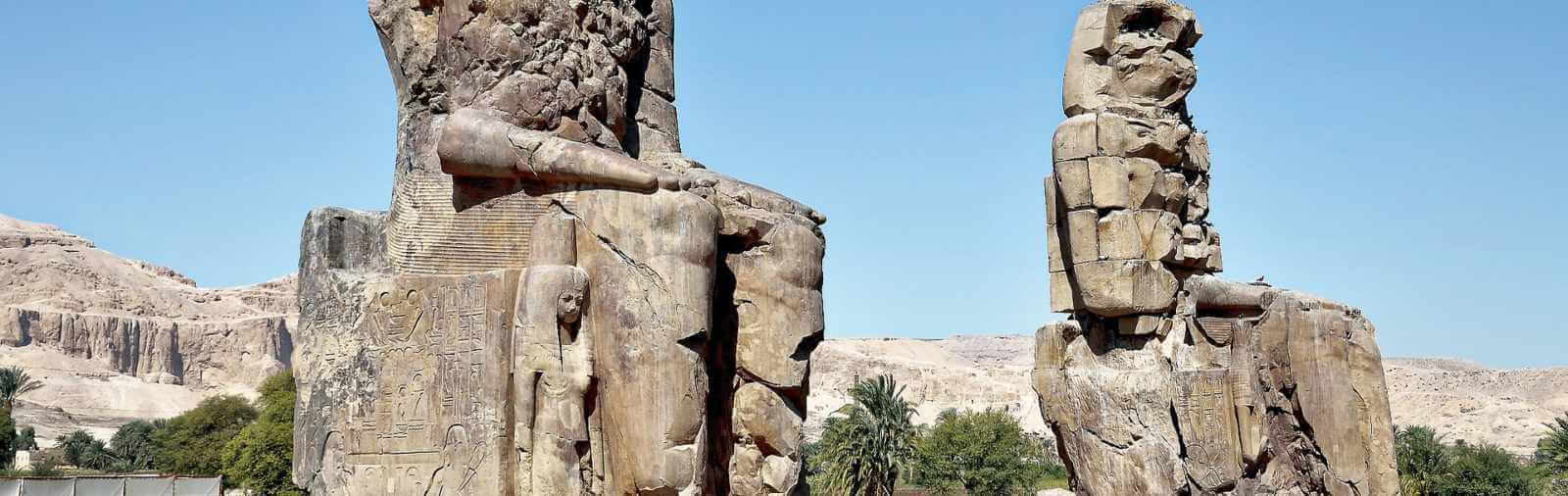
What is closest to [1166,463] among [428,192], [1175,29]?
[1175,29]

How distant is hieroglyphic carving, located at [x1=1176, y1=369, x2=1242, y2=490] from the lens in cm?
1115

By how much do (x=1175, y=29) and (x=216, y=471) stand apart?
37.9m

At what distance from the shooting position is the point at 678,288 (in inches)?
296

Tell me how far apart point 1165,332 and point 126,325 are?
86.0 meters

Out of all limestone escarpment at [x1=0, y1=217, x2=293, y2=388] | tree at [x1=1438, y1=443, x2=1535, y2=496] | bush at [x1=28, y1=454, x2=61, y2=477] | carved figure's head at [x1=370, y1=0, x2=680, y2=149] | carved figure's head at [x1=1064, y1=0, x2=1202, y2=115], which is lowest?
tree at [x1=1438, y1=443, x2=1535, y2=496]

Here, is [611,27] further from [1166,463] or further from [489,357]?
[1166,463]

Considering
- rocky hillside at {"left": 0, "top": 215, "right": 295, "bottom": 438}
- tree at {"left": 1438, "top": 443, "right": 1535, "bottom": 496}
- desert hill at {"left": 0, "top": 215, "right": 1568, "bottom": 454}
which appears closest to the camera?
tree at {"left": 1438, "top": 443, "right": 1535, "bottom": 496}

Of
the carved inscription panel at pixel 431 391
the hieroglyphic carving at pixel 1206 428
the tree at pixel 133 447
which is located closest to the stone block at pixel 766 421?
the carved inscription panel at pixel 431 391

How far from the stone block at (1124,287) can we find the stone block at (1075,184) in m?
0.44

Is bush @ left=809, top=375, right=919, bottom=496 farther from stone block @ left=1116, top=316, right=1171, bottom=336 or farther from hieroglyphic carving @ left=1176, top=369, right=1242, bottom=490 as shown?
stone block @ left=1116, top=316, right=1171, bottom=336

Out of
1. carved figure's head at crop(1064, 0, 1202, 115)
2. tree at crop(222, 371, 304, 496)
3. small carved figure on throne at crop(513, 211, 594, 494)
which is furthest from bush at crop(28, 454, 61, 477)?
small carved figure on throne at crop(513, 211, 594, 494)

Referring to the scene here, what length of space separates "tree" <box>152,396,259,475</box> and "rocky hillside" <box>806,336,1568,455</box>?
837 inches

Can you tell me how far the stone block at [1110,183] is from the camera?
36.1 ft

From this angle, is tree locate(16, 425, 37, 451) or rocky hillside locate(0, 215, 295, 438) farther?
rocky hillside locate(0, 215, 295, 438)
